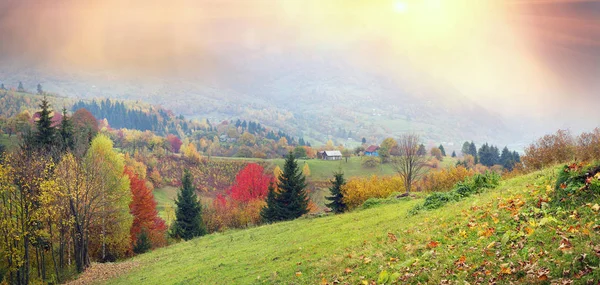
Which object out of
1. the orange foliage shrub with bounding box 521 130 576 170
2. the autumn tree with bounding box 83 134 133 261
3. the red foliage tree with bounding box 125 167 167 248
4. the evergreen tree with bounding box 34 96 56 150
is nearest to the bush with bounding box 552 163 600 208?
the orange foliage shrub with bounding box 521 130 576 170

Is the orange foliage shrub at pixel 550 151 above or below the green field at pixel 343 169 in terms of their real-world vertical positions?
above

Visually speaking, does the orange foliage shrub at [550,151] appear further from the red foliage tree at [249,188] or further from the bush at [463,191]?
the red foliage tree at [249,188]

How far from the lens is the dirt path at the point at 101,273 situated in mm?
32406

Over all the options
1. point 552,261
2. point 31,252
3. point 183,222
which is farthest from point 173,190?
point 552,261

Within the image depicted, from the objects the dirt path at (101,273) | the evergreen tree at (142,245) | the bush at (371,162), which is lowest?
the evergreen tree at (142,245)

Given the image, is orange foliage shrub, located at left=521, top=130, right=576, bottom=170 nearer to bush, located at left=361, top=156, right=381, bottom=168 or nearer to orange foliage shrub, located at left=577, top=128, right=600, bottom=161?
orange foliage shrub, located at left=577, top=128, right=600, bottom=161

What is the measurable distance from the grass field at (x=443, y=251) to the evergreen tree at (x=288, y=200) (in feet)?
104

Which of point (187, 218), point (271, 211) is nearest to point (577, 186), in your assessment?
point (271, 211)

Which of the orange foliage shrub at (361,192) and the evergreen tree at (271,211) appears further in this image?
the evergreen tree at (271,211)

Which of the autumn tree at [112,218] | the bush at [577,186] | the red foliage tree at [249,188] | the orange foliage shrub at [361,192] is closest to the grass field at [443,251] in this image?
the bush at [577,186]

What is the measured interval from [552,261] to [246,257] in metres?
19.7

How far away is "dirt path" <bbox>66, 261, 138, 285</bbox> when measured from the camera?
3241 centimetres

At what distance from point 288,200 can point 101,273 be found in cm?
3025

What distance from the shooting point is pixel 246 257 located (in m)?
25.3
